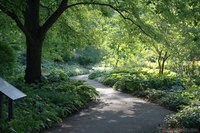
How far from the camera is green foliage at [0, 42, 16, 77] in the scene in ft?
42.9

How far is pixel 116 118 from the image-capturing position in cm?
939

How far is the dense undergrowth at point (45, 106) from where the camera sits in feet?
23.7

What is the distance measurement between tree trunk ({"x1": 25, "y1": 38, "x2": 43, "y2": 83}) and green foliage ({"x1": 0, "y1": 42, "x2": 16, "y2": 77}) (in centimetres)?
104

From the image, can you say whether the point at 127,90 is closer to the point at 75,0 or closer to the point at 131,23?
the point at 131,23

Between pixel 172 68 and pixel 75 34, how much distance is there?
12.5m

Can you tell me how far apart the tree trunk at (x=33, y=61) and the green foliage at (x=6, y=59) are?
1037 millimetres

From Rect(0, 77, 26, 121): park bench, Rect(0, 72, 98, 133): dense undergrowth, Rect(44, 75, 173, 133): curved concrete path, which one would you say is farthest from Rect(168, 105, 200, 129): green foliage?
Rect(0, 77, 26, 121): park bench

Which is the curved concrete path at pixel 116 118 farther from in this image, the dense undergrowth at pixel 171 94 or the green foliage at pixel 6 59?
the green foliage at pixel 6 59

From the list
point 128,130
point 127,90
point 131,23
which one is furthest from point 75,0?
point 128,130

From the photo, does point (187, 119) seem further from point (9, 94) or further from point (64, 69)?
point (64, 69)

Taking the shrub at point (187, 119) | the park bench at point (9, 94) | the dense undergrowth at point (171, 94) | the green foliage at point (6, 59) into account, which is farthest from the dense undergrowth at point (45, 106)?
the shrub at point (187, 119)

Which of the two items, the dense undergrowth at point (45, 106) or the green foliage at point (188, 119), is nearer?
the dense undergrowth at point (45, 106)

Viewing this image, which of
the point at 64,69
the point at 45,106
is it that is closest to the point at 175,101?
the point at 45,106

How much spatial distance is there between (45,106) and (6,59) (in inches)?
194
